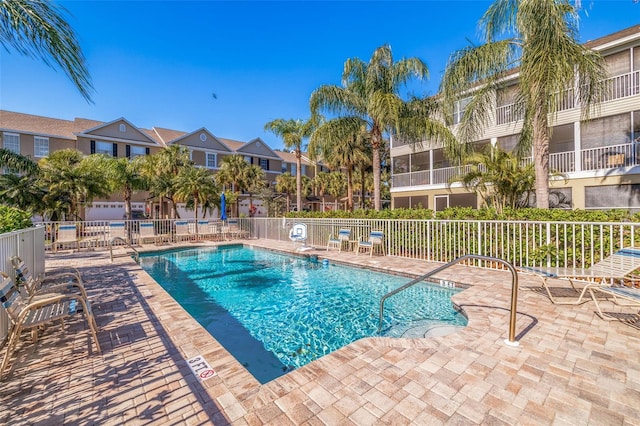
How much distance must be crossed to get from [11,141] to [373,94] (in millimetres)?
31263

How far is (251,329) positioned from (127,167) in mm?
19166

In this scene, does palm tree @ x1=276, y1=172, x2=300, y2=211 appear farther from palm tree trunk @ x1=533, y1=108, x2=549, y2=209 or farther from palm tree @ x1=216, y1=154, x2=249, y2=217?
palm tree trunk @ x1=533, y1=108, x2=549, y2=209

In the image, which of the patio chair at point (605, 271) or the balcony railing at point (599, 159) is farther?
the balcony railing at point (599, 159)

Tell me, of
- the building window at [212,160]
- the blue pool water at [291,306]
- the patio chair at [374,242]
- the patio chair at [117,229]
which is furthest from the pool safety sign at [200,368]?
the building window at [212,160]

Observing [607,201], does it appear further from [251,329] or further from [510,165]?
[251,329]

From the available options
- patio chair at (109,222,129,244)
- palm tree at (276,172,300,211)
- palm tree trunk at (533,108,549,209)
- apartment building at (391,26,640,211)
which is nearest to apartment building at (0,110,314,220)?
palm tree at (276,172,300,211)

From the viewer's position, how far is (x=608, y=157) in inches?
514

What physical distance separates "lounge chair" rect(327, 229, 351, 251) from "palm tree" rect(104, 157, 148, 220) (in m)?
14.9

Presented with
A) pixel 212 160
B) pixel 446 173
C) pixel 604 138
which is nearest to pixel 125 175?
pixel 212 160

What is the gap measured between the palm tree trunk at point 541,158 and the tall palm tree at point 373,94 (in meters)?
4.82

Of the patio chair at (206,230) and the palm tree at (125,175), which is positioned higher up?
the palm tree at (125,175)

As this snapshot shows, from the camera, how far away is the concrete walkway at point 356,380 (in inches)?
91.4

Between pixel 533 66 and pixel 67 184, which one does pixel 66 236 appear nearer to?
pixel 67 184

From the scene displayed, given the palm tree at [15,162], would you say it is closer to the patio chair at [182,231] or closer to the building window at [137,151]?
the patio chair at [182,231]
